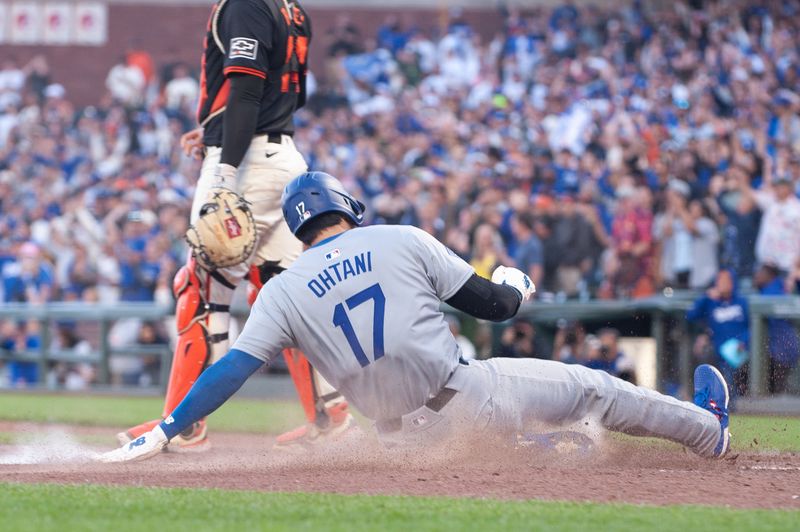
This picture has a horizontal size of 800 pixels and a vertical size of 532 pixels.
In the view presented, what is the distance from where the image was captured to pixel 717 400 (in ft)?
18.5

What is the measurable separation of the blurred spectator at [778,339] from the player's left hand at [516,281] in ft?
19.1

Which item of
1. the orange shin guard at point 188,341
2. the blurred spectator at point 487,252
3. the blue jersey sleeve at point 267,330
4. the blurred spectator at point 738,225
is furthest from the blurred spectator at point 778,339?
the blue jersey sleeve at point 267,330

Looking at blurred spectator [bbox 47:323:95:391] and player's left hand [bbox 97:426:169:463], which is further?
blurred spectator [bbox 47:323:95:391]

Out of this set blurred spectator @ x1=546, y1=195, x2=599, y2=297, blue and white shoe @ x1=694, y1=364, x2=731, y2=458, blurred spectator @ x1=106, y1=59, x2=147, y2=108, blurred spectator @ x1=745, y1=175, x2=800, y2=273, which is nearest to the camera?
blue and white shoe @ x1=694, y1=364, x2=731, y2=458

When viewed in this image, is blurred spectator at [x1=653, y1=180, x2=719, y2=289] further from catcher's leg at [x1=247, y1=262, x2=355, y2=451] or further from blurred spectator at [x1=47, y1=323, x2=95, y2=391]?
catcher's leg at [x1=247, y1=262, x2=355, y2=451]

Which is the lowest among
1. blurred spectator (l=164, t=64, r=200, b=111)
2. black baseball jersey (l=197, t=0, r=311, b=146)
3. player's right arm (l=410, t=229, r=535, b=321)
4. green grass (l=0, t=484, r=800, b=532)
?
green grass (l=0, t=484, r=800, b=532)

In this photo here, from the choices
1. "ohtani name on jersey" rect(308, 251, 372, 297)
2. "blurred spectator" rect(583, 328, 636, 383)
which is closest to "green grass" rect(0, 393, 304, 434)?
"blurred spectator" rect(583, 328, 636, 383)

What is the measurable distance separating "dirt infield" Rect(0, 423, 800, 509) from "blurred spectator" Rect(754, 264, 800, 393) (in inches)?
177

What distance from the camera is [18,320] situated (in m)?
14.5

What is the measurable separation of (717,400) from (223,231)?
2.55 metres

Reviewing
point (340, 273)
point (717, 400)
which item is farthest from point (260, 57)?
point (717, 400)

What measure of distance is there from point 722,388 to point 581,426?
28.5 inches

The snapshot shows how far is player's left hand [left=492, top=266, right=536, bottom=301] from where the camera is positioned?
5336 mm

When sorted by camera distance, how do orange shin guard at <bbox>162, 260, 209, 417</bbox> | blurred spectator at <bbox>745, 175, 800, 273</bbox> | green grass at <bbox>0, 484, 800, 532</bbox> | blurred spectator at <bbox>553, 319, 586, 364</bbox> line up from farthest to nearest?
blurred spectator at <bbox>745, 175, 800, 273</bbox> < blurred spectator at <bbox>553, 319, 586, 364</bbox> < orange shin guard at <bbox>162, 260, 209, 417</bbox> < green grass at <bbox>0, 484, 800, 532</bbox>
